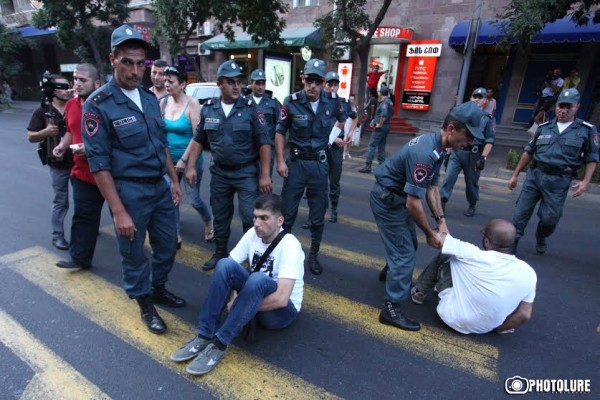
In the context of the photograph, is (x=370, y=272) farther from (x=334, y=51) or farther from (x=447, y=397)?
(x=334, y=51)

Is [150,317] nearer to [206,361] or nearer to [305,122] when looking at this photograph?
[206,361]

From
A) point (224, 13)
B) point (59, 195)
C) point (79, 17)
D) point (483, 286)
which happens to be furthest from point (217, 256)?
point (79, 17)

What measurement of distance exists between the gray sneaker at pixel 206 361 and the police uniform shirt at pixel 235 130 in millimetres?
1706

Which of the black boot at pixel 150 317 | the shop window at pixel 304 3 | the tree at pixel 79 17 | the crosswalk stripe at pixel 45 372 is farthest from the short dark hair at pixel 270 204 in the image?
the tree at pixel 79 17

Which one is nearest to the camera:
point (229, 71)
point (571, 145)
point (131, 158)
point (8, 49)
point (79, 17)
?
point (131, 158)

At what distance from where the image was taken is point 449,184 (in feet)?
19.2

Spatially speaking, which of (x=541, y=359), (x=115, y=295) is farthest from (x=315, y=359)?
(x=115, y=295)

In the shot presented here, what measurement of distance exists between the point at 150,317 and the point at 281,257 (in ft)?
3.94

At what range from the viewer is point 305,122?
381 cm

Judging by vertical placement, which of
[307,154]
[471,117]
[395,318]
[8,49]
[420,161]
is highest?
[8,49]

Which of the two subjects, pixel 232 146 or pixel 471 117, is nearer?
pixel 471 117

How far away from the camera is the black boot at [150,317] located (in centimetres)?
281

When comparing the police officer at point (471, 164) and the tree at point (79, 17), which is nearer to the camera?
the police officer at point (471, 164)

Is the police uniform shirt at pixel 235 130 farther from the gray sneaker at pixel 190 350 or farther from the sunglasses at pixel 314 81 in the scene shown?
the gray sneaker at pixel 190 350
